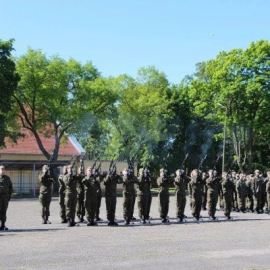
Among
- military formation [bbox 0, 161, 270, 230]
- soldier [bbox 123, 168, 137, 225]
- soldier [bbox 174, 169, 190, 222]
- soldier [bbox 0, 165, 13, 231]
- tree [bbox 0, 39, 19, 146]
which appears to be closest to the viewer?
soldier [bbox 0, 165, 13, 231]

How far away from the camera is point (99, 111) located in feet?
179

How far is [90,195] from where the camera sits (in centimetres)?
1883

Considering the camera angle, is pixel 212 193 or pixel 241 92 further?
pixel 241 92

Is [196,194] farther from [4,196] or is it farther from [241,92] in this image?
[241,92]

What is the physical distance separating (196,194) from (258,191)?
19.4ft

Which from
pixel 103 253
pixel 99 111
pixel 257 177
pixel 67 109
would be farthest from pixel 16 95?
pixel 103 253

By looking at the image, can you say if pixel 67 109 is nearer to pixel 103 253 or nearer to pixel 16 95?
pixel 16 95

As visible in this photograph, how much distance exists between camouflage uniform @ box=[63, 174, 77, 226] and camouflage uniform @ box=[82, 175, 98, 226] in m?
0.37

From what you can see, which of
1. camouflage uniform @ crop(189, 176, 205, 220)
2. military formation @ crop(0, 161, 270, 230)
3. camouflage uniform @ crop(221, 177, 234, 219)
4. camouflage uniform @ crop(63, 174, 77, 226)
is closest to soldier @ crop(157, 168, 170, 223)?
military formation @ crop(0, 161, 270, 230)

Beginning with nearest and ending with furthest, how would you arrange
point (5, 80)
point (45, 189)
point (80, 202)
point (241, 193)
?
point (45, 189)
point (80, 202)
point (241, 193)
point (5, 80)

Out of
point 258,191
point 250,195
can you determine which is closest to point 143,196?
point 258,191

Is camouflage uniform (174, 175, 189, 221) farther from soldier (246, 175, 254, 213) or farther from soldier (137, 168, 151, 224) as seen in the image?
soldier (246, 175, 254, 213)

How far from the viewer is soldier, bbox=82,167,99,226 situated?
18.7 metres

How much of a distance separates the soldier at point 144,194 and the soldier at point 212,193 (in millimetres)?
2495
